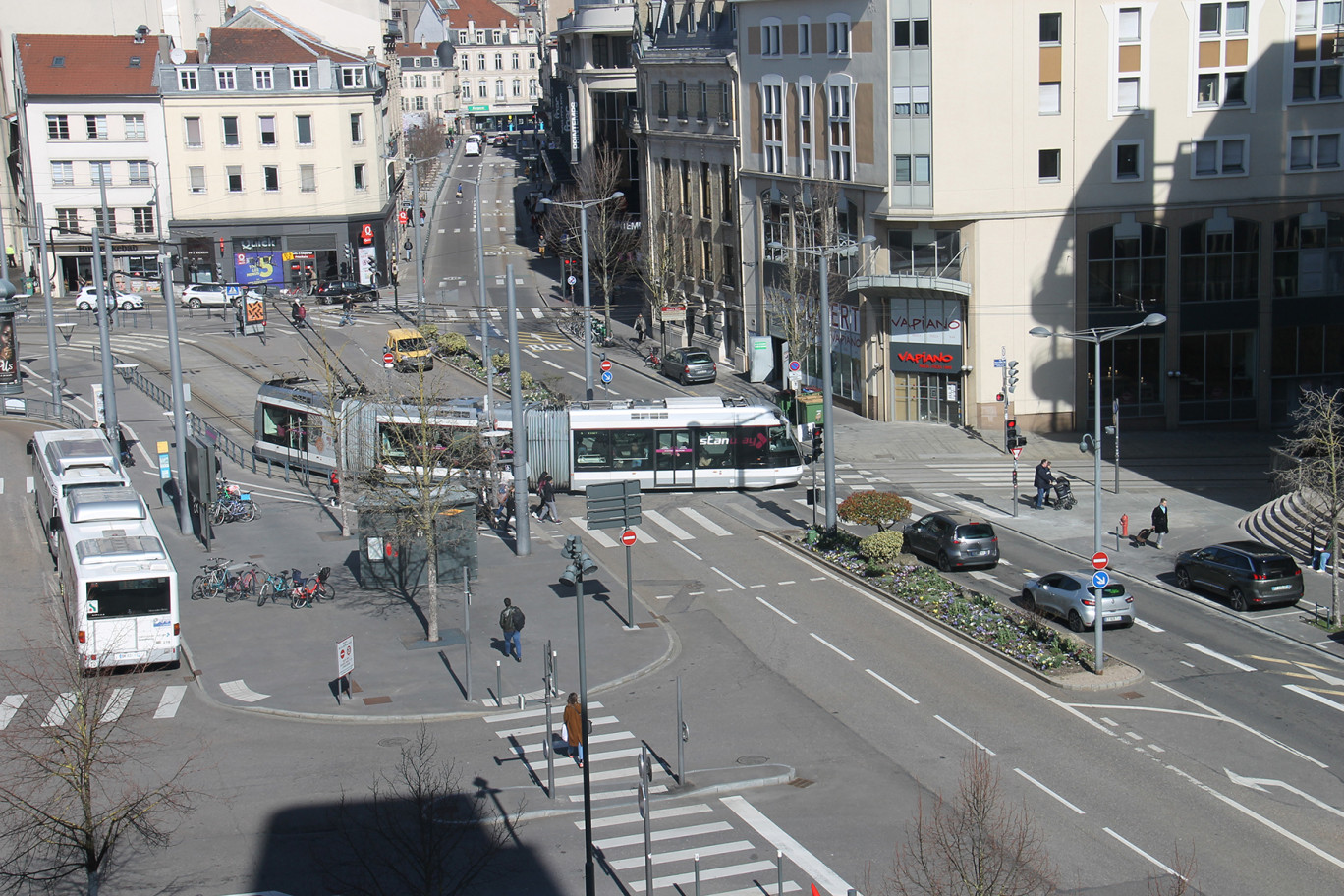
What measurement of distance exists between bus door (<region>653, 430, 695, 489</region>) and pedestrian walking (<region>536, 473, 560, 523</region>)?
13.8ft

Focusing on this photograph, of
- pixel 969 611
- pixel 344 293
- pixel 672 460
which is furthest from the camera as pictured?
pixel 344 293

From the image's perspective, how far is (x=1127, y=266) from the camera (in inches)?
2437

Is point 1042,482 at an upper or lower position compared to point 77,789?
lower

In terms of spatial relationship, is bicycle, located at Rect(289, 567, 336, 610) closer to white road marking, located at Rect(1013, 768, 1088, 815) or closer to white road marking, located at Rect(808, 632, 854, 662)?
white road marking, located at Rect(808, 632, 854, 662)

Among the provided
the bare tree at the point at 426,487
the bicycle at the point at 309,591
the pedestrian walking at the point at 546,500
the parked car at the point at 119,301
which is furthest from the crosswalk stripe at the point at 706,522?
the parked car at the point at 119,301

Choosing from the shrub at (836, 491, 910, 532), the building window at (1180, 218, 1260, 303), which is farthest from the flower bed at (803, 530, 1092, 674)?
the building window at (1180, 218, 1260, 303)

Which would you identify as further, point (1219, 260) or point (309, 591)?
point (1219, 260)

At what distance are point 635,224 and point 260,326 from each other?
25504 millimetres

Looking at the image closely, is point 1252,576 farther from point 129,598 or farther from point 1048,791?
point 129,598

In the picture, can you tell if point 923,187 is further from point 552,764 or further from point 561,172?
point 561,172

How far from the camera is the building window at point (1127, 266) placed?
61750 mm

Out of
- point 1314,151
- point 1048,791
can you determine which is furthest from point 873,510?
point 1314,151

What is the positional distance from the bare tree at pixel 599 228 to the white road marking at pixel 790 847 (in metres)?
57.7

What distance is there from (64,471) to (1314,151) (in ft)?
168
